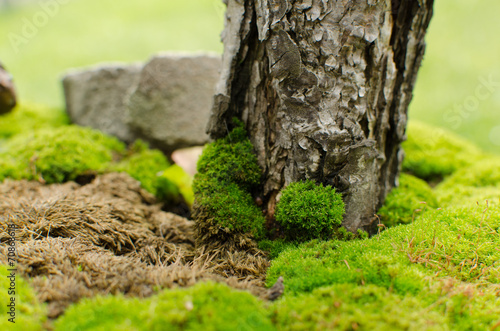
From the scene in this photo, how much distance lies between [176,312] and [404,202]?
235cm

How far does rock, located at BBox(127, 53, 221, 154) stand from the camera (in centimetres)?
509

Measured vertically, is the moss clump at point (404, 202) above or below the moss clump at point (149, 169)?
above

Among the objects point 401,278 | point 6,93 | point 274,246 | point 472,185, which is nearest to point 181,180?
point 274,246

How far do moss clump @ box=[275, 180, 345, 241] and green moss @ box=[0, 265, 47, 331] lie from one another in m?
1.68

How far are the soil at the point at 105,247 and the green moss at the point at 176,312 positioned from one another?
0.60 ft

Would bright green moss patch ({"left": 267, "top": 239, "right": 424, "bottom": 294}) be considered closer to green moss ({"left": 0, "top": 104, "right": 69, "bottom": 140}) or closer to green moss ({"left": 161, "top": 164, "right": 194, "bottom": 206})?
green moss ({"left": 161, "top": 164, "right": 194, "bottom": 206})

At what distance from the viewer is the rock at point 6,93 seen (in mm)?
5770

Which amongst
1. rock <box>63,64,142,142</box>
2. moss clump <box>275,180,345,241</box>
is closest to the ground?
moss clump <box>275,180,345,241</box>

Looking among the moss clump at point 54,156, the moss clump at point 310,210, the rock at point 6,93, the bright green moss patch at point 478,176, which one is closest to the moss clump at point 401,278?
the moss clump at point 310,210

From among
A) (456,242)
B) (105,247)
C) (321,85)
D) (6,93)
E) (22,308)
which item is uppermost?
(321,85)

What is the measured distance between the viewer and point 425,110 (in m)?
8.57

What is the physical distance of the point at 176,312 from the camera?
172cm

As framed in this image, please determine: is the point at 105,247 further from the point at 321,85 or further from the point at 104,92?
the point at 104,92

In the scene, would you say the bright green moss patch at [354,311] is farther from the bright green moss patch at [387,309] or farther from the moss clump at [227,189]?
the moss clump at [227,189]
